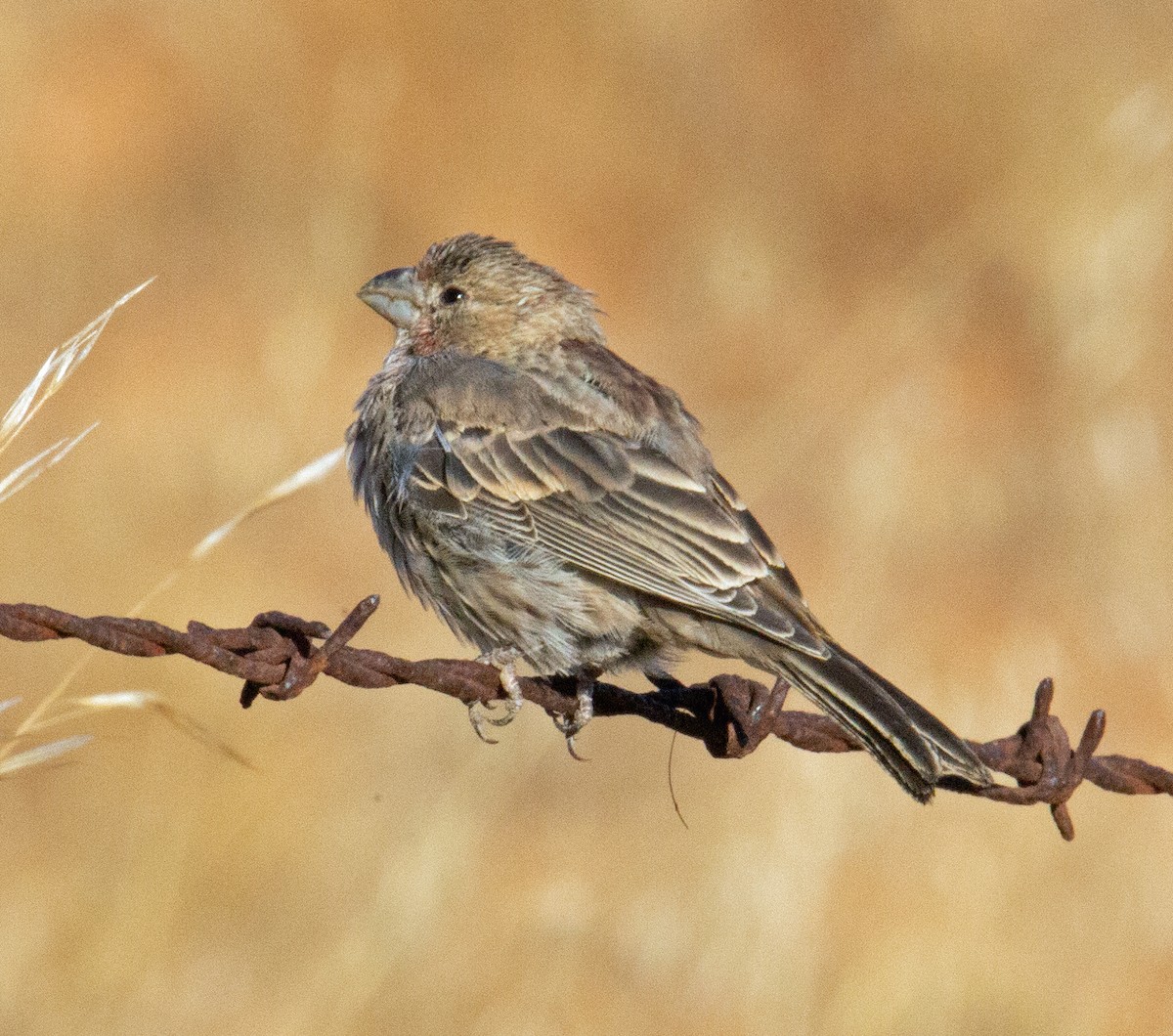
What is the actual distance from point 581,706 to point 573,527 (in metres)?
0.51

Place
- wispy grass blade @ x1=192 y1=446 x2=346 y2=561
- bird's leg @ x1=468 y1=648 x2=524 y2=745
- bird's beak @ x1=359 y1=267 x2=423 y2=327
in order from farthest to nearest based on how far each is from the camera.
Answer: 1. bird's beak @ x1=359 y1=267 x2=423 y2=327
2. bird's leg @ x1=468 y1=648 x2=524 y2=745
3. wispy grass blade @ x1=192 y1=446 x2=346 y2=561

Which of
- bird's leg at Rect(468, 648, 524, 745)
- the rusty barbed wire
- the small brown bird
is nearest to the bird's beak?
the small brown bird

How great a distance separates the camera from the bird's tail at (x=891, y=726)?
3865mm

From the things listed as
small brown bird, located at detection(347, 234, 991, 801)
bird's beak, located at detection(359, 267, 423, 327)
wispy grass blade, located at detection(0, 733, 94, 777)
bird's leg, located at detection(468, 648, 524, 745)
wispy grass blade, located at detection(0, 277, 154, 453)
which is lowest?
wispy grass blade, located at detection(0, 733, 94, 777)

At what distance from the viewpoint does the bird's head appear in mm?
5801

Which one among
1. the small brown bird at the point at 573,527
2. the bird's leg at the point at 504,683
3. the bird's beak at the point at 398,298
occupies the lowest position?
the bird's leg at the point at 504,683

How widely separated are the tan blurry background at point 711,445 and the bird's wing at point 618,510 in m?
1.74

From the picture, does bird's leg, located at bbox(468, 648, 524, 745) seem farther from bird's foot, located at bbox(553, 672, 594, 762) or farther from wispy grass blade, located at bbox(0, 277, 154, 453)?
wispy grass blade, located at bbox(0, 277, 154, 453)

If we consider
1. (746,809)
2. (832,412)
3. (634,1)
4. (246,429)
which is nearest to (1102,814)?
(746,809)

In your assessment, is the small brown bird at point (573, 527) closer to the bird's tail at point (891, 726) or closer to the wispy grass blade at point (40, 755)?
the bird's tail at point (891, 726)

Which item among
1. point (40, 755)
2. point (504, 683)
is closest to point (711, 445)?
point (504, 683)

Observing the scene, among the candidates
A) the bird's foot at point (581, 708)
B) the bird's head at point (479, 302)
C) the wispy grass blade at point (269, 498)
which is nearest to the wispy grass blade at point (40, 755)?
the wispy grass blade at point (269, 498)

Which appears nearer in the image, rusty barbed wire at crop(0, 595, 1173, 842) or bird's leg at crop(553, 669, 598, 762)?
rusty barbed wire at crop(0, 595, 1173, 842)

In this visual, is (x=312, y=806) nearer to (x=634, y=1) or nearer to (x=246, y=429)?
(x=246, y=429)
